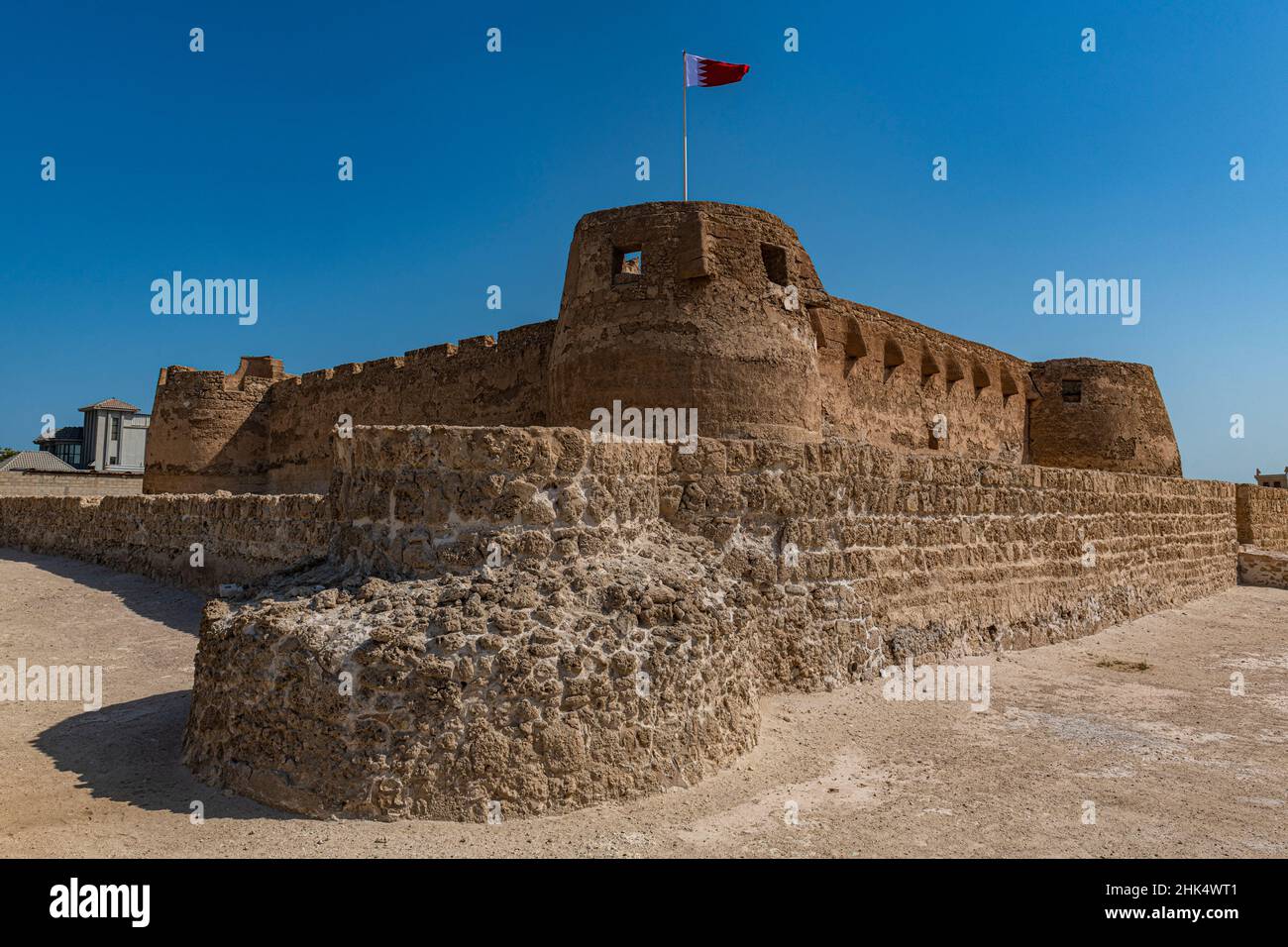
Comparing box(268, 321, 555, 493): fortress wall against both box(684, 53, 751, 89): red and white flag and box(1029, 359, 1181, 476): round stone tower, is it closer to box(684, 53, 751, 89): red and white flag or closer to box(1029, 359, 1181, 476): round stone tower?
box(684, 53, 751, 89): red and white flag

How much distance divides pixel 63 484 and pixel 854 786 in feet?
87.9

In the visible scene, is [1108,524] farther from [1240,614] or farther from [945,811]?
[945,811]

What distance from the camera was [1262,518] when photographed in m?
17.0

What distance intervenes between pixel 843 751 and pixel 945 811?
89 centimetres

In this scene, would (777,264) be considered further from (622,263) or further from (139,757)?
(139,757)

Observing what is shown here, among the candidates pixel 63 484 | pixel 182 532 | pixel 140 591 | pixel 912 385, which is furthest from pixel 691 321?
pixel 63 484

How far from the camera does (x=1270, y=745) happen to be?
531 centimetres

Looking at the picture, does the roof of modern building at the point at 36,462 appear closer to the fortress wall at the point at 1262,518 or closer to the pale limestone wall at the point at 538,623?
the pale limestone wall at the point at 538,623

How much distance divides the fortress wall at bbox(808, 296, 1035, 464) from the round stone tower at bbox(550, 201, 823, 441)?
6.26ft

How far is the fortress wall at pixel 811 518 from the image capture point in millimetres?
4547

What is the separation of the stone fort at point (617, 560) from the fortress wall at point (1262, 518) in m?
2.36

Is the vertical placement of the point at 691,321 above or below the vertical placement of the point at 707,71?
below

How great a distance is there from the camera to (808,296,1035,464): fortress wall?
1545 cm

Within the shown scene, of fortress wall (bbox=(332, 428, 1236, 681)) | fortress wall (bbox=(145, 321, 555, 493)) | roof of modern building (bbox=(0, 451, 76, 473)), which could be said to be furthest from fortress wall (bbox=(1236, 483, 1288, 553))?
roof of modern building (bbox=(0, 451, 76, 473))
